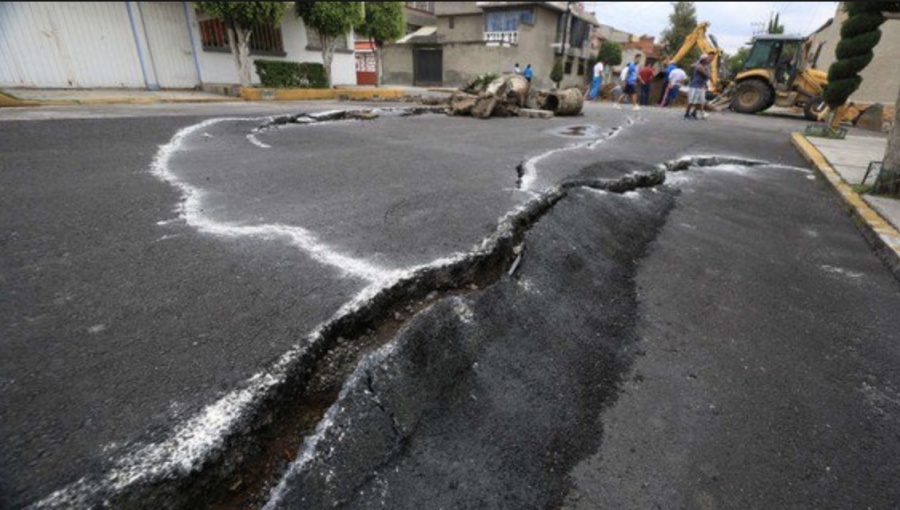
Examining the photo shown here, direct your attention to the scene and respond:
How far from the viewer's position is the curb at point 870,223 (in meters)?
3.34

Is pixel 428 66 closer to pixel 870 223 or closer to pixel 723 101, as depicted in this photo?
pixel 723 101

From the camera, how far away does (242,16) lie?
11.1 metres

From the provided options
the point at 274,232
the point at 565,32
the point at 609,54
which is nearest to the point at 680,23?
the point at 609,54

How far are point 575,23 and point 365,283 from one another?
35284 millimetres

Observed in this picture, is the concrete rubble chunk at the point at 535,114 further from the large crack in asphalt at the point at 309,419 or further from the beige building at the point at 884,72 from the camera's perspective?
the beige building at the point at 884,72

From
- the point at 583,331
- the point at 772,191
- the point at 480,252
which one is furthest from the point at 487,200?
the point at 772,191

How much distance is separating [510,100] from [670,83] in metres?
8.97

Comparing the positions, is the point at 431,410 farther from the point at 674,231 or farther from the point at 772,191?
the point at 772,191

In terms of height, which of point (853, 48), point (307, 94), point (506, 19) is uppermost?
point (506, 19)

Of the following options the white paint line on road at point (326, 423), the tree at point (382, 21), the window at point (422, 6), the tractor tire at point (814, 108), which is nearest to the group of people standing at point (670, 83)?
the tractor tire at point (814, 108)

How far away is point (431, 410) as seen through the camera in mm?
1676

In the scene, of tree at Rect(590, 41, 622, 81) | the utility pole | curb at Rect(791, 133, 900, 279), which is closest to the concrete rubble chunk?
curb at Rect(791, 133, 900, 279)

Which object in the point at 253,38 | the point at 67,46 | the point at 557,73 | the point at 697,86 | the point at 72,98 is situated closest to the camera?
the point at 72,98

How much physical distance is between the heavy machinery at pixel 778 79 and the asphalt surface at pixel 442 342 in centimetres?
1461
